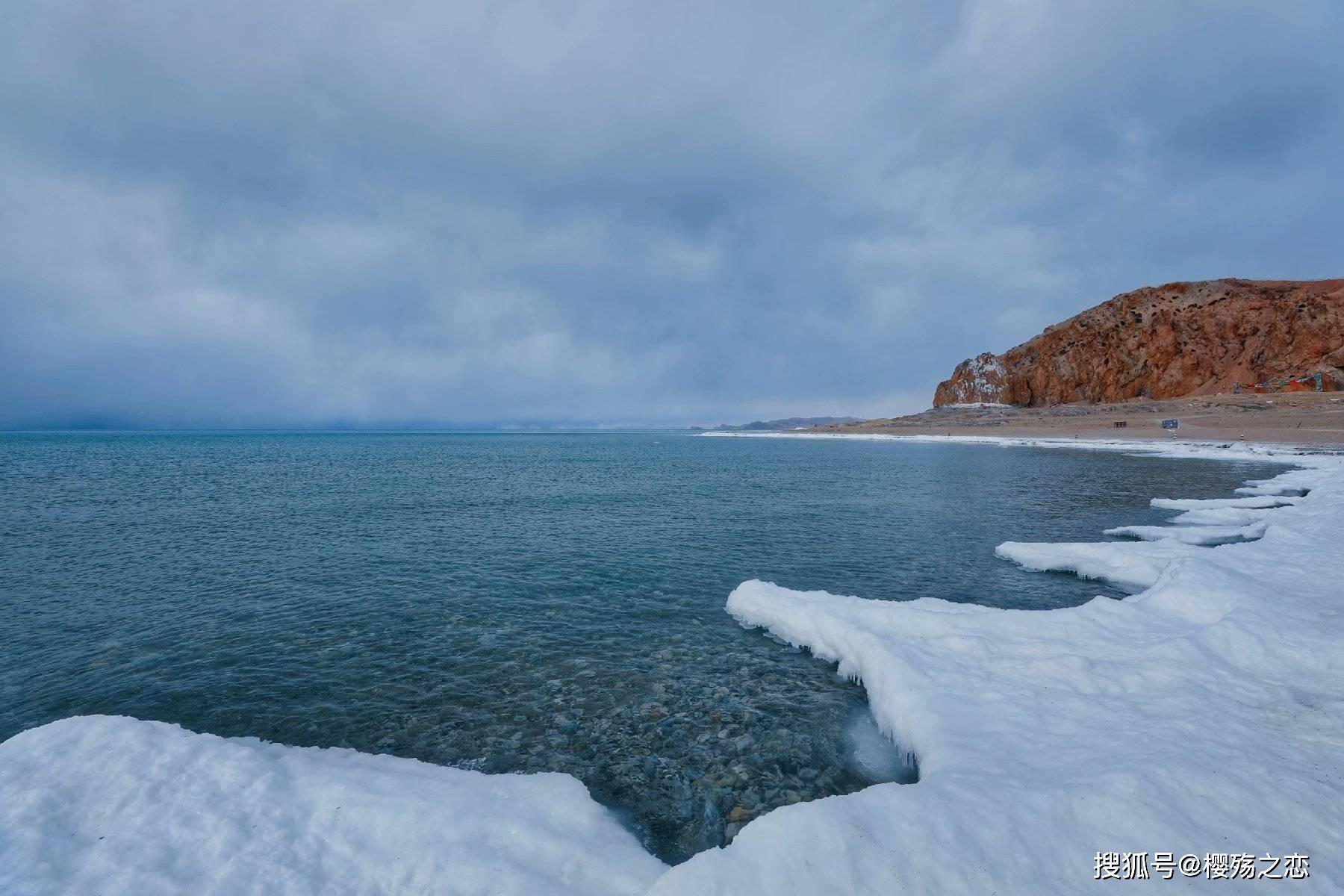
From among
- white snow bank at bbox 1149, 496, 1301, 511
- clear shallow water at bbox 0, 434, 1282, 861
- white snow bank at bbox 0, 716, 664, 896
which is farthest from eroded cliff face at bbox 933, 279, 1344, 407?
white snow bank at bbox 0, 716, 664, 896

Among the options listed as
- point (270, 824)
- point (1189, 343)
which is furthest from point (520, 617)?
point (1189, 343)

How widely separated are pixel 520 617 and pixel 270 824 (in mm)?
8532

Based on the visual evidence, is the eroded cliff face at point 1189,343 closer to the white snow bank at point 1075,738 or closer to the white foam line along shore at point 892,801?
the white snow bank at point 1075,738

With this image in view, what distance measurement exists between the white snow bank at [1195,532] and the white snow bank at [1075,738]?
22.4 ft

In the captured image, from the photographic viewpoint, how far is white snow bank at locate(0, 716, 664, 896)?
5852 mm

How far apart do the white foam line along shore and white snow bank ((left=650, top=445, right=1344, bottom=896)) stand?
0.10ft

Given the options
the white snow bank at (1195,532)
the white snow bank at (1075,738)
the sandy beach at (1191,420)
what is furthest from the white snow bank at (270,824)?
the sandy beach at (1191,420)

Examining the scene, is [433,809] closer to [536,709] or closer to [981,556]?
[536,709]

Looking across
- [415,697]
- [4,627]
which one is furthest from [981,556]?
[4,627]

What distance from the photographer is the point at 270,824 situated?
673cm

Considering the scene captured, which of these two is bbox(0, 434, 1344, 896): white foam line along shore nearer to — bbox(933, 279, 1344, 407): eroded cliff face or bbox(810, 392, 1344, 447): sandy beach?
bbox(810, 392, 1344, 447): sandy beach

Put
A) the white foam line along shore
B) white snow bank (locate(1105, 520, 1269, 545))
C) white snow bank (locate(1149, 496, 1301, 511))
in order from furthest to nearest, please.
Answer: white snow bank (locate(1149, 496, 1301, 511)) < white snow bank (locate(1105, 520, 1269, 545)) < the white foam line along shore

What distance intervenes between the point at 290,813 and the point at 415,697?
3.95 metres

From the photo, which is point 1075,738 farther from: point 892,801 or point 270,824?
point 270,824
